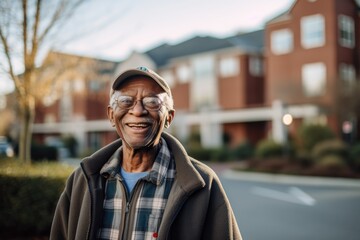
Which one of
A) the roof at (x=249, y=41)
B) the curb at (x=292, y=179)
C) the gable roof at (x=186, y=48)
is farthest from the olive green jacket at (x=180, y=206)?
the gable roof at (x=186, y=48)

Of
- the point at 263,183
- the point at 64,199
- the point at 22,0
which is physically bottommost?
the point at 263,183

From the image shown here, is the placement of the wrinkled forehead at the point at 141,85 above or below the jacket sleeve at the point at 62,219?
above

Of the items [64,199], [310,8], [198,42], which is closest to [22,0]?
[64,199]

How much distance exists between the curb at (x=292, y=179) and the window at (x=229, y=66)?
14195 mm

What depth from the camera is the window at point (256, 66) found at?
3278cm

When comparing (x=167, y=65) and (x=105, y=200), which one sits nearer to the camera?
(x=105, y=200)

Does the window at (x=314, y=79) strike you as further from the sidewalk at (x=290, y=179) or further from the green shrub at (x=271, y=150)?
the sidewalk at (x=290, y=179)

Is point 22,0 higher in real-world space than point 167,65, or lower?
lower

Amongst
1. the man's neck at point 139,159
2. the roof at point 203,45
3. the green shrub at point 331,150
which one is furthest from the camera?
the roof at point 203,45

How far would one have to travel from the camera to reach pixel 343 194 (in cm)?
1318

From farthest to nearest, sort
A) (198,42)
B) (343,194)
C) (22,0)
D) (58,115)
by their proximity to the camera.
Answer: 1. (58,115)
2. (198,42)
3. (343,194)
4. (22,0)

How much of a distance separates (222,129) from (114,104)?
31.0 meters

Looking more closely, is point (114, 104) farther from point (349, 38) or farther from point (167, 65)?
point (167, 65)

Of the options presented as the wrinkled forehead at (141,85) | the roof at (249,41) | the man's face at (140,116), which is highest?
the roof at (249,41)
